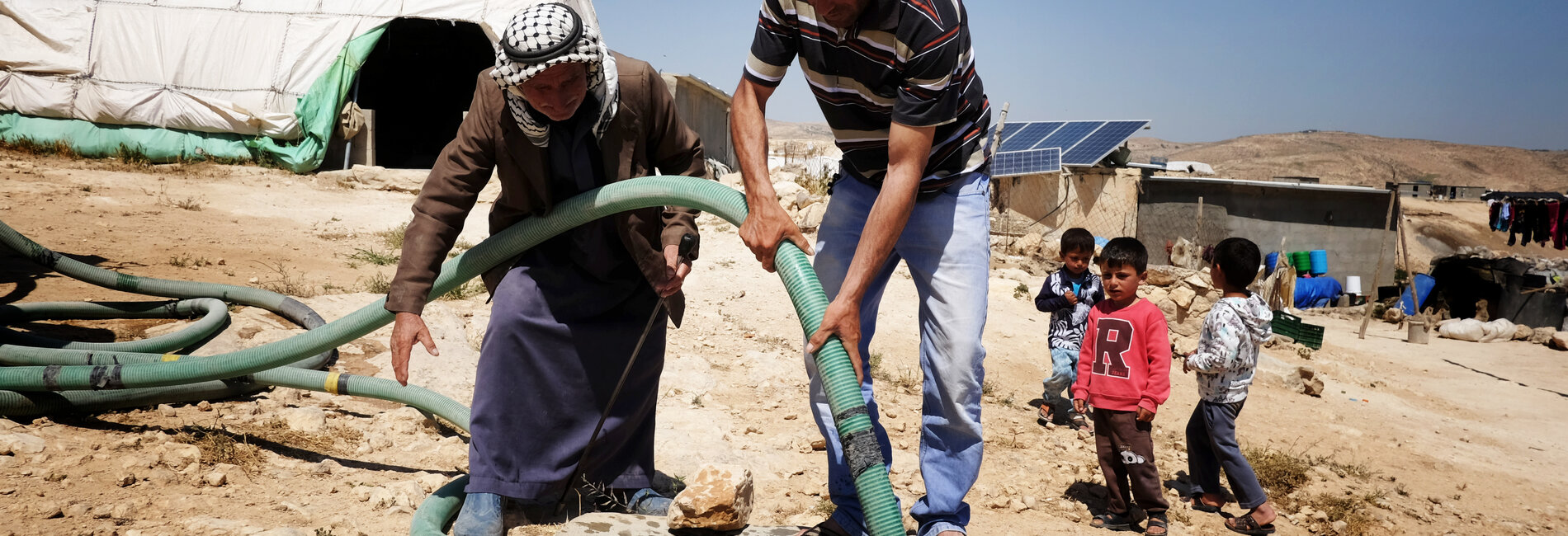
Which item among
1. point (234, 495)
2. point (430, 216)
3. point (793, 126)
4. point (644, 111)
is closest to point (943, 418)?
point (644, 111)

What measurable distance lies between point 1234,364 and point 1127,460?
63 cm

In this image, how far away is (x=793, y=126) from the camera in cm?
10056

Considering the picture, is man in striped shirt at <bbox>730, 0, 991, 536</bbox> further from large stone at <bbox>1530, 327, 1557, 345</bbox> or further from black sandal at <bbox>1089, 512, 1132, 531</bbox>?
large stone at <bbox>1530, 327, 1557, 345</bbox>

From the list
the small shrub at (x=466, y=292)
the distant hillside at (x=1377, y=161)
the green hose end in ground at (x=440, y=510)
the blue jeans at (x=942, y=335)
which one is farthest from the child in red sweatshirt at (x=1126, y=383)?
the distant hillside at (x=1377, y=161)

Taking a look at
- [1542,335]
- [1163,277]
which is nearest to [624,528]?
[1163,277]

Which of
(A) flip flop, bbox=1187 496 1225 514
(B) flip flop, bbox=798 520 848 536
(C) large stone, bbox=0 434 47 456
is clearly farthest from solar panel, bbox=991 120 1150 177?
(C) large stone, bbox=0 434 47 456

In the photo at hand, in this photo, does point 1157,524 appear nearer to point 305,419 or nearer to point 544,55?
point 544,55

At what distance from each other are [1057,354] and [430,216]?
348 cm

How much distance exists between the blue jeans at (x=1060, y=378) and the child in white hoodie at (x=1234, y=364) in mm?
1039

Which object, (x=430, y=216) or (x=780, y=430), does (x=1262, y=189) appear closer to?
(x=780, y=430)

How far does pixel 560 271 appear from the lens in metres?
2.71

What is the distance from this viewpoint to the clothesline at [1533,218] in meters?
14.4

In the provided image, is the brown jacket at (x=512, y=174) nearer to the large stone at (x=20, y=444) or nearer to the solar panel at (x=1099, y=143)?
the large stone at (x=20, y=444)

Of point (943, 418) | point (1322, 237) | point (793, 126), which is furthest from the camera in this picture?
point (793, 126)
